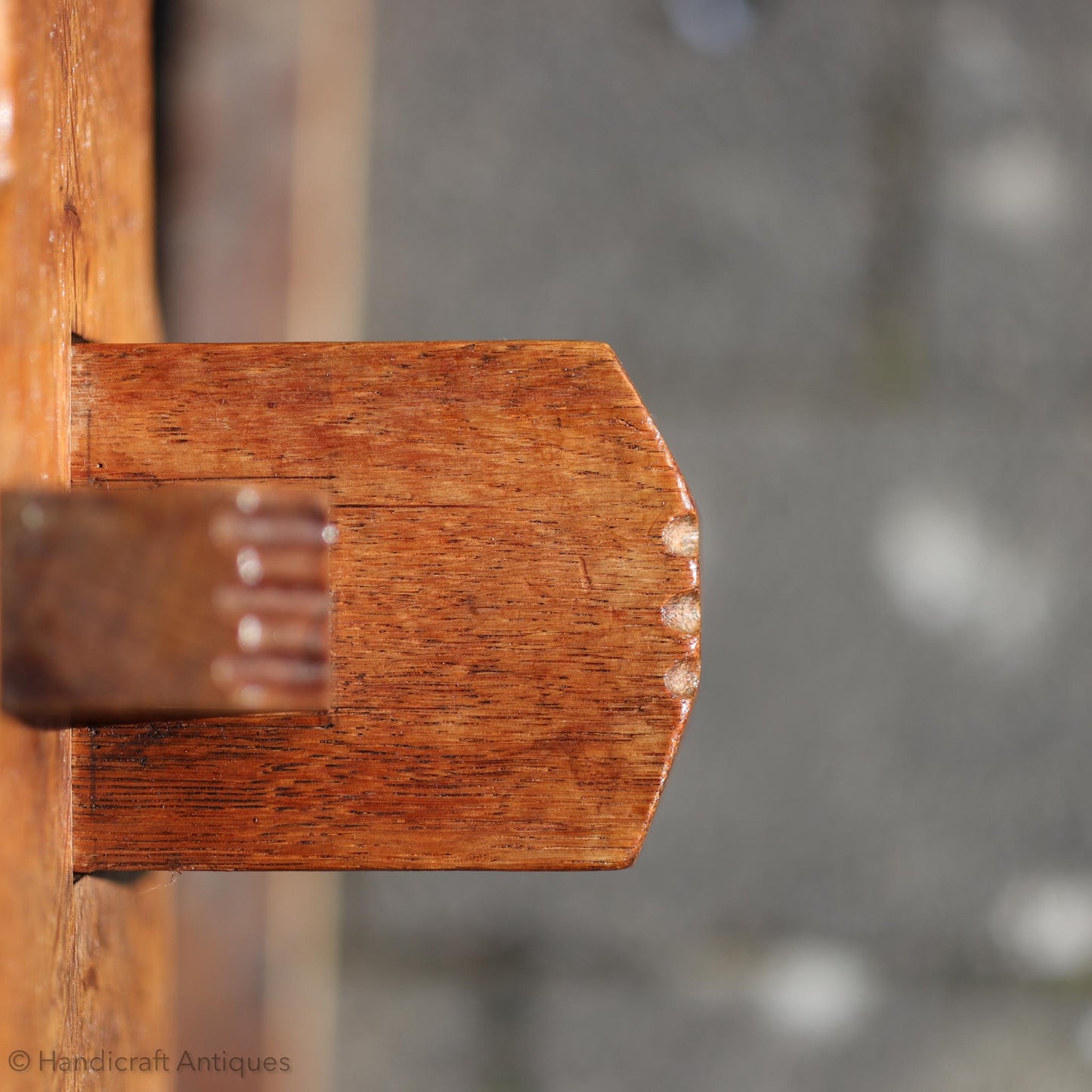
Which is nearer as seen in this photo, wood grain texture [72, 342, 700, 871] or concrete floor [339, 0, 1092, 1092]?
wood grain texture [72, 342, 700, 871]

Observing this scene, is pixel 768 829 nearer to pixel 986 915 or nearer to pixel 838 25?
pixel 986 915

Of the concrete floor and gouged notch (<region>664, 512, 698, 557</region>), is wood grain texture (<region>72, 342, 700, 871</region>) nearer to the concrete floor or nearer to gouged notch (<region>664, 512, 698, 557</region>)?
gouged notch (<region>664, 512, 698, 557</region>)

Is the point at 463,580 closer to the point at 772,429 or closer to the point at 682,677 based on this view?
the point at 682,677

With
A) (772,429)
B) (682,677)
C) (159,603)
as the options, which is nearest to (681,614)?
(682,677)

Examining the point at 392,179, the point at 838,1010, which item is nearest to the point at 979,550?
the point at 838,1010

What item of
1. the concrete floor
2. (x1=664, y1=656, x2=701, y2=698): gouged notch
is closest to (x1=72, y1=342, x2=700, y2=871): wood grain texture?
(x1=664, y1=656, x2=701, y2=698): gouged notch

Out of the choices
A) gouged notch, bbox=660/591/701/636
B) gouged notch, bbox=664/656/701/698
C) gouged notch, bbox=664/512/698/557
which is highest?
A: gouged notch, bbox=664/512/698/557

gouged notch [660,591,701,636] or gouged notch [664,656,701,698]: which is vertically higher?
gouged notch [660,591,701,636]
